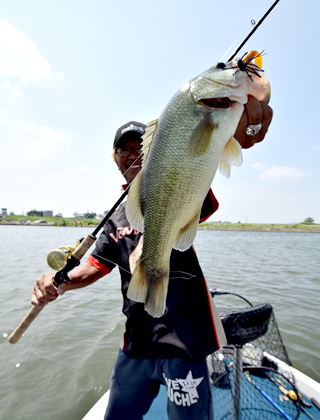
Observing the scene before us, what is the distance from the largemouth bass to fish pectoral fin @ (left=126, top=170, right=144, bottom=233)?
0.06 meters

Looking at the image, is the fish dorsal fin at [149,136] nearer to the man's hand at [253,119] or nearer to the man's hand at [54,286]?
the man's hand at [253,119]

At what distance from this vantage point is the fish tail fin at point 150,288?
1354 mm

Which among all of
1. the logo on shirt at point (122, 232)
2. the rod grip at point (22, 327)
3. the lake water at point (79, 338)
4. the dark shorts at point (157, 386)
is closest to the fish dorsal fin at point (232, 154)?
the logo on shirt at point (122, 232)

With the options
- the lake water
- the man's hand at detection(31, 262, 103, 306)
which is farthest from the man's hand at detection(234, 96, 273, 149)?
the lake water

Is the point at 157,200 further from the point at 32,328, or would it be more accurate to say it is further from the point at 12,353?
the point at 32,328

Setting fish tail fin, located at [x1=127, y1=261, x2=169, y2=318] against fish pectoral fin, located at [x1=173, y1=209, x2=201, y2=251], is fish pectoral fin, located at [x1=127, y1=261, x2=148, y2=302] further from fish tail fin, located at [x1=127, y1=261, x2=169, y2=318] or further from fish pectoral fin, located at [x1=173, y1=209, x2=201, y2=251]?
fish pectoral fin, located at [x1=173, y1=209, x2=201, y2=251]

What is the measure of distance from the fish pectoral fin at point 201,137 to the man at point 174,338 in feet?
1.09

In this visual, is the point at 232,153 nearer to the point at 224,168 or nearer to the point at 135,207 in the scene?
the point at 224,168

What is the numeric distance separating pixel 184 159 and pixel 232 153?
302 millimetres

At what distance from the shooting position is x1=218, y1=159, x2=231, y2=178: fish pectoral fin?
143cm

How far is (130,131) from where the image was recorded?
8.45 ft

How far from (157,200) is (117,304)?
7.66m

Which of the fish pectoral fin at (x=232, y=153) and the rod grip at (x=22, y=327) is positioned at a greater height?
the fish pectoral fin at (x=232, y=153)

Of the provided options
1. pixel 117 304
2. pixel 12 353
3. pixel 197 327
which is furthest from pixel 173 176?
pixel 117 304
